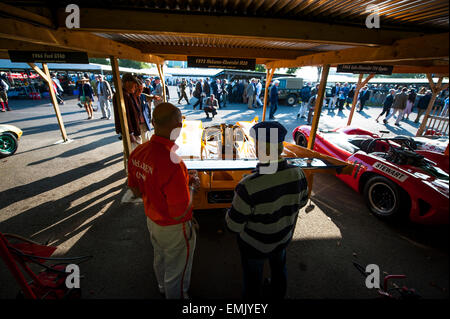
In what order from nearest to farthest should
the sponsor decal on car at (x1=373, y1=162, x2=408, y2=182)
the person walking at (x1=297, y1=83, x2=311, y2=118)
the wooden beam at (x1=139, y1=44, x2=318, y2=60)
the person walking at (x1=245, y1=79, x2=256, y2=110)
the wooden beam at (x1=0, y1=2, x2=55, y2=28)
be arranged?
1. the wooden beam at (x1=0, y1=2, x2=55, y2=28)
2. the sponsor decal on car at (x1=373, y1=162, x2=408, y2=182)
3. the wooden beam at (x1=139, y1=44, x2=318, y2=60)
4. the person walking at (x1=297, y1=83, x2=311, y2=118)
5. the person walking at (x1=245, y1=79, x2=256, y2=110)

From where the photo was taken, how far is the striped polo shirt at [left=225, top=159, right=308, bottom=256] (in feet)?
4.53

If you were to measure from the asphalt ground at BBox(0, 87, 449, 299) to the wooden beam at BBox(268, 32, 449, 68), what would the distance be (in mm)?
2449

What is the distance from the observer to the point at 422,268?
245cm

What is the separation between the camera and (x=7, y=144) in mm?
5445

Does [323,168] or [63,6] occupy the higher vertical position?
[63,6]

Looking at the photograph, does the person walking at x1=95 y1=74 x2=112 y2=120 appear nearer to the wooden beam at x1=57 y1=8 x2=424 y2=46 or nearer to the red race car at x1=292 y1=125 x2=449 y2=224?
the wooden beam at x1=57 y1=8 x2=424 y2=46

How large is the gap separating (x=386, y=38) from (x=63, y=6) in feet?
13.0

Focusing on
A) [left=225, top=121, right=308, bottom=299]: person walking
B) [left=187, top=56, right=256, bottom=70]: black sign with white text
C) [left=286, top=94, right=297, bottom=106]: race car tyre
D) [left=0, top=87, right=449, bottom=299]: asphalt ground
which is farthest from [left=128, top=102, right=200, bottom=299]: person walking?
[left=286, top=94, right=297, bottom=106]: race car tyre

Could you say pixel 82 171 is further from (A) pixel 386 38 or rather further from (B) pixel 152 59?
(A) pixel 386 38

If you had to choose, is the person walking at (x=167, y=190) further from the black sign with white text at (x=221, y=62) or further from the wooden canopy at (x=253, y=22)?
the black sign with white text at (x=221, y=62)
